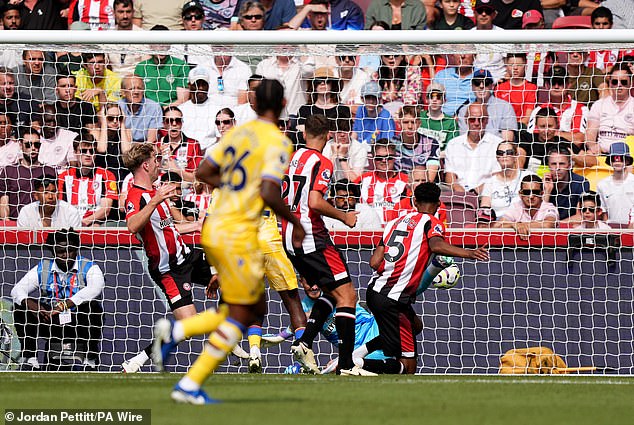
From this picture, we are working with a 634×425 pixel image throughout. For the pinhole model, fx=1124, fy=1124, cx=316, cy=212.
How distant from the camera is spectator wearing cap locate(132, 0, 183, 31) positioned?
15.2m

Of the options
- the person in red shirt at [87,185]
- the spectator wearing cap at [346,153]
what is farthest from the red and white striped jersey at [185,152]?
the spectator wearing cap at [346,153]

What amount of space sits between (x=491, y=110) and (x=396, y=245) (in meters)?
3.30

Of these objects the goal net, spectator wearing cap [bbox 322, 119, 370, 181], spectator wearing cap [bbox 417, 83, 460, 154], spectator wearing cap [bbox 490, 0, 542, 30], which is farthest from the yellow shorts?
spectator wearing cap [bbox 490, 0, 542, 30]

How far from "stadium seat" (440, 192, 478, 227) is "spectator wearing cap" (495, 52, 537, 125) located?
3.79 ft

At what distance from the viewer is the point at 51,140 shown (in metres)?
12.6

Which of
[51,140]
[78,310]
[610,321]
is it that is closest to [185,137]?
[51,140]

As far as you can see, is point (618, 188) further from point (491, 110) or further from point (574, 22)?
point (574, 22)

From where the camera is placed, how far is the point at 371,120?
12914 millimetres

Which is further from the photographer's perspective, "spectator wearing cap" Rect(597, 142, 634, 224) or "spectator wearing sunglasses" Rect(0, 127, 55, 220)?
"spectator wearing sunglasses" Rect(0, 127, 55, 220)

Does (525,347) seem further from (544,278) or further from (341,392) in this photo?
(341,392)

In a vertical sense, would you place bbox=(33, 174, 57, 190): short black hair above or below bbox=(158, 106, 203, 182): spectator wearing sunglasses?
below

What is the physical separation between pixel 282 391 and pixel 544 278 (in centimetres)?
507

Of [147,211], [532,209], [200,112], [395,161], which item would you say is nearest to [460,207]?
[532,209]

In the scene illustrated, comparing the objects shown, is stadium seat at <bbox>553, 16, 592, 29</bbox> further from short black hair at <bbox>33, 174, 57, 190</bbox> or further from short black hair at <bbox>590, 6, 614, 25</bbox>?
short black hair at <bbox>33, 174, 57, 190</bbox>
